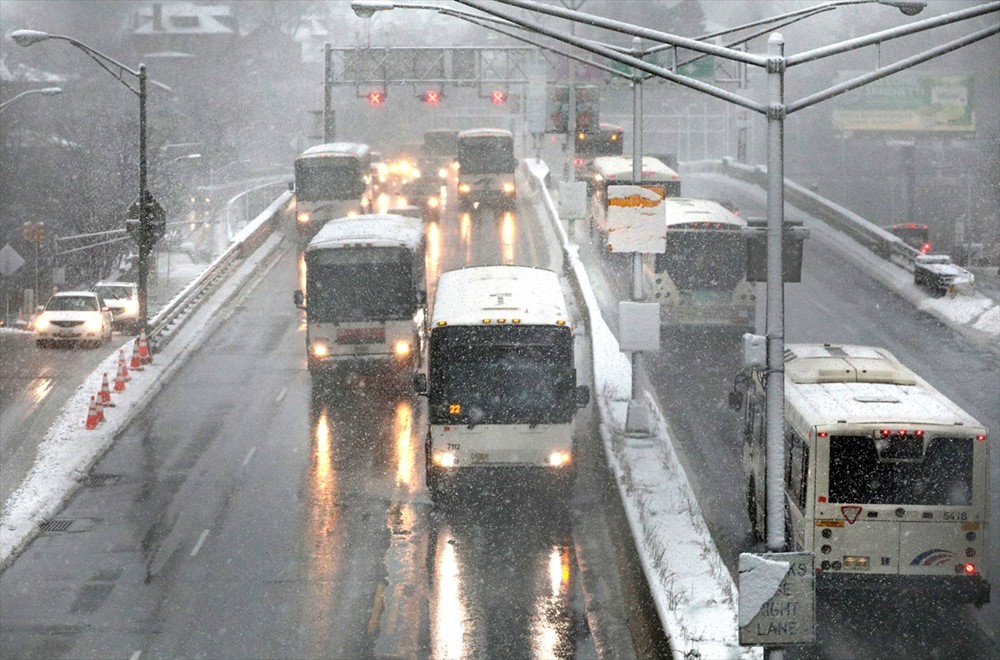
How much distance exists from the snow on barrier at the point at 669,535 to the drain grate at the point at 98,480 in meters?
8.53

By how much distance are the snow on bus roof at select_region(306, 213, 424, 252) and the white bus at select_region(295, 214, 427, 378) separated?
50mm

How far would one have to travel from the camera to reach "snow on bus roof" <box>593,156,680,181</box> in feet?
152

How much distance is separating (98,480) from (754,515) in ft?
36.9

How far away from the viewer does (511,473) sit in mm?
22125

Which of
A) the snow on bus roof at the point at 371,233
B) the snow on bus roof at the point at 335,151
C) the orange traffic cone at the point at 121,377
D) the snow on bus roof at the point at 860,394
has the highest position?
the snow on bus roof at the point at 335,151

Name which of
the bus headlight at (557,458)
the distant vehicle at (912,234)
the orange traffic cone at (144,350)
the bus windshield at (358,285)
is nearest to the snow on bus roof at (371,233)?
the bus windshield at (358,285)

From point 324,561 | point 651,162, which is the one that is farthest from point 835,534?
point 651,162

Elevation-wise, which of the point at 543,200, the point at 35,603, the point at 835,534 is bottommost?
the point at 35,603

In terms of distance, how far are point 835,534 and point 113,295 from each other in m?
35.2

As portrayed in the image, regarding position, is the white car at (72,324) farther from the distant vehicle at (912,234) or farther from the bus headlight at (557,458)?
the distant vehicle at (912,234)

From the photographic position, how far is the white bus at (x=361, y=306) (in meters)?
30.5

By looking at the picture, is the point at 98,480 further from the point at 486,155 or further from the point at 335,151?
the point at 486,155

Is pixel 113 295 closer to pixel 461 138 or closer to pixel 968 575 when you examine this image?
pixel 461 138

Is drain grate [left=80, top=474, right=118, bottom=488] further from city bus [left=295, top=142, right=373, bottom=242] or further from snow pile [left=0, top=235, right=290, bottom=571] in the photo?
city bus [left=295, top=142, right=373, bottom=242]
